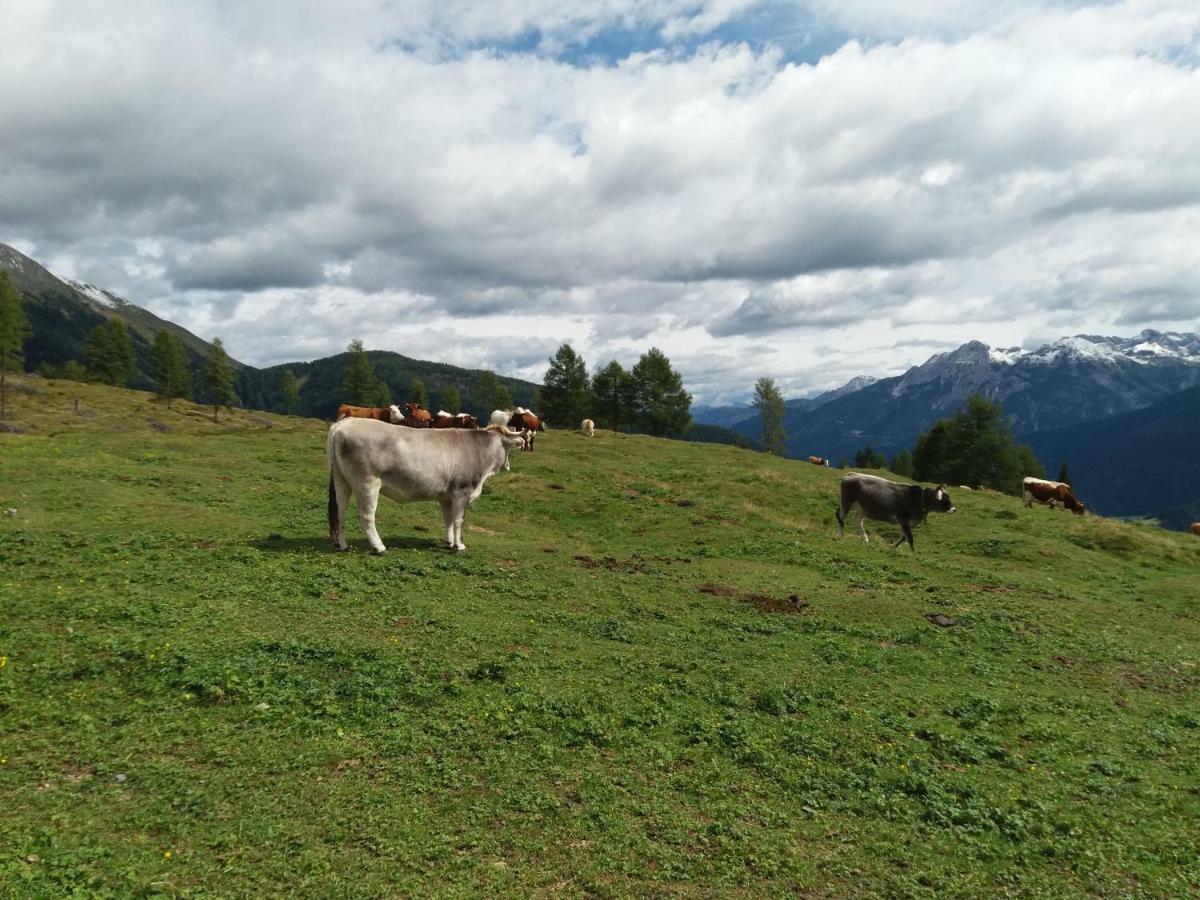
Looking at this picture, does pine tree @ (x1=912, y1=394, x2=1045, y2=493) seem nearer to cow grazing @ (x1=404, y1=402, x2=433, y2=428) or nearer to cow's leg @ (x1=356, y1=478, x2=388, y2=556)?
cow grazing @ (x1=404, y1=402, x2=433, y2=428)

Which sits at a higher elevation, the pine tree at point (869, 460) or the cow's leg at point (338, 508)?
the cow's leg at point (338, 508)

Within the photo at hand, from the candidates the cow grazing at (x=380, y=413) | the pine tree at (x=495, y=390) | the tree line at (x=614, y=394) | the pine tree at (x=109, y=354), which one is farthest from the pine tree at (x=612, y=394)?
the pine tree at (x=109, y=354)

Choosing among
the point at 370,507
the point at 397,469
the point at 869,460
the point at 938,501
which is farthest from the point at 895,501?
the point at 869,460

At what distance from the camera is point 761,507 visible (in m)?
31.7

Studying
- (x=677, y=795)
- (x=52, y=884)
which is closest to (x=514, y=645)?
(x=677, y=795)

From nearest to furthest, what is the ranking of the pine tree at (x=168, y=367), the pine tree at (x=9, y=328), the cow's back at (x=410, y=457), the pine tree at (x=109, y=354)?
1. the cow's back at (x=410, y=457)
2. the pine tree at (x=9, y=328)
3. the pine tree at (x=168, y=367)
4. the pine tree at (x=109, y=354)

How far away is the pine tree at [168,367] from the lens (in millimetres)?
101812

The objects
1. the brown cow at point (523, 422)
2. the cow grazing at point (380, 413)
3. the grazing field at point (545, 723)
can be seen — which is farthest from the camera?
the brown cow at point (523, 422)

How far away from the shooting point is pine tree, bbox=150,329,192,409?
102 m

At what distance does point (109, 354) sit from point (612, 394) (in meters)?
87.2

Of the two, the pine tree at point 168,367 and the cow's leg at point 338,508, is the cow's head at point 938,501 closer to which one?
the cow's leg at point 338,508

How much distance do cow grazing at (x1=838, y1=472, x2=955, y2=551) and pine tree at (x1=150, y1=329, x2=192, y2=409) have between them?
105752 mm

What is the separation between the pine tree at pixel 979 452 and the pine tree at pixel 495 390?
5839 centimetres

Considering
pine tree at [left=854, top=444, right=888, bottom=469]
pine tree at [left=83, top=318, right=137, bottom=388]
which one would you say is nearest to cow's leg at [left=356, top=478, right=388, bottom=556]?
pine tree at [left=854, top=444, right=888, bottom=469]
